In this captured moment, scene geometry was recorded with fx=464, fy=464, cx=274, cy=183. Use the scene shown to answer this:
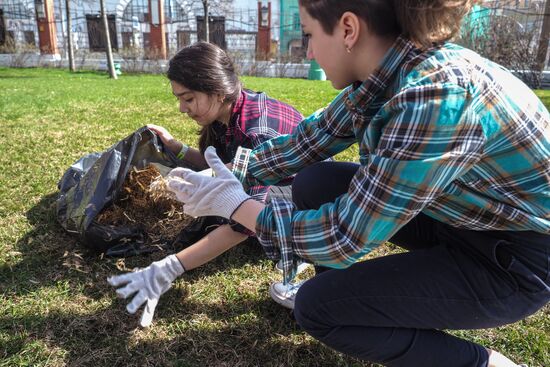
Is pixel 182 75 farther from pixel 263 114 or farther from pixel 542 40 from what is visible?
pixel 542 40

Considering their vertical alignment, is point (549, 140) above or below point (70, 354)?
above

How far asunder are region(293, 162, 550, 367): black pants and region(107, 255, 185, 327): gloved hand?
1.97 ft

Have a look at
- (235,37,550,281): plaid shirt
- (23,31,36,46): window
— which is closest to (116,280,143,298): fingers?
(235,37,550,281): plaid shirt

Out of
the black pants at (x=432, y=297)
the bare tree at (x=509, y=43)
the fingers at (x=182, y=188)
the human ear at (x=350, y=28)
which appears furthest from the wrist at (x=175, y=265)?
the bare tree at (x=509, y=43)

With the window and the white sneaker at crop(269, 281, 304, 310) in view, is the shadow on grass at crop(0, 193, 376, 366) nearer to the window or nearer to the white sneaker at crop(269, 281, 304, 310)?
the white sneaker at crop(269, 281, 304, 310)

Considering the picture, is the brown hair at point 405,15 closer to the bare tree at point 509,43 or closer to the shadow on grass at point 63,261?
the shadow on grass at point 63,261

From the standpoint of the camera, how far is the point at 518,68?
44.4 ft

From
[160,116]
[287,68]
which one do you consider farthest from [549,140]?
[287,68]

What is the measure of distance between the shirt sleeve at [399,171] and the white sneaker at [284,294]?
658 mm

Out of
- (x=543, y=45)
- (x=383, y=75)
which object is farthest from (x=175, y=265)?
(x=543, y=45)

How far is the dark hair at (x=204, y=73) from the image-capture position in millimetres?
2057

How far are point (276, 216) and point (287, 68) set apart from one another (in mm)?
19221

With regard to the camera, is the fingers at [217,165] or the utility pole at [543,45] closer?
the fingers at [217,165]

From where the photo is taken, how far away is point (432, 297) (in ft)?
3.69
